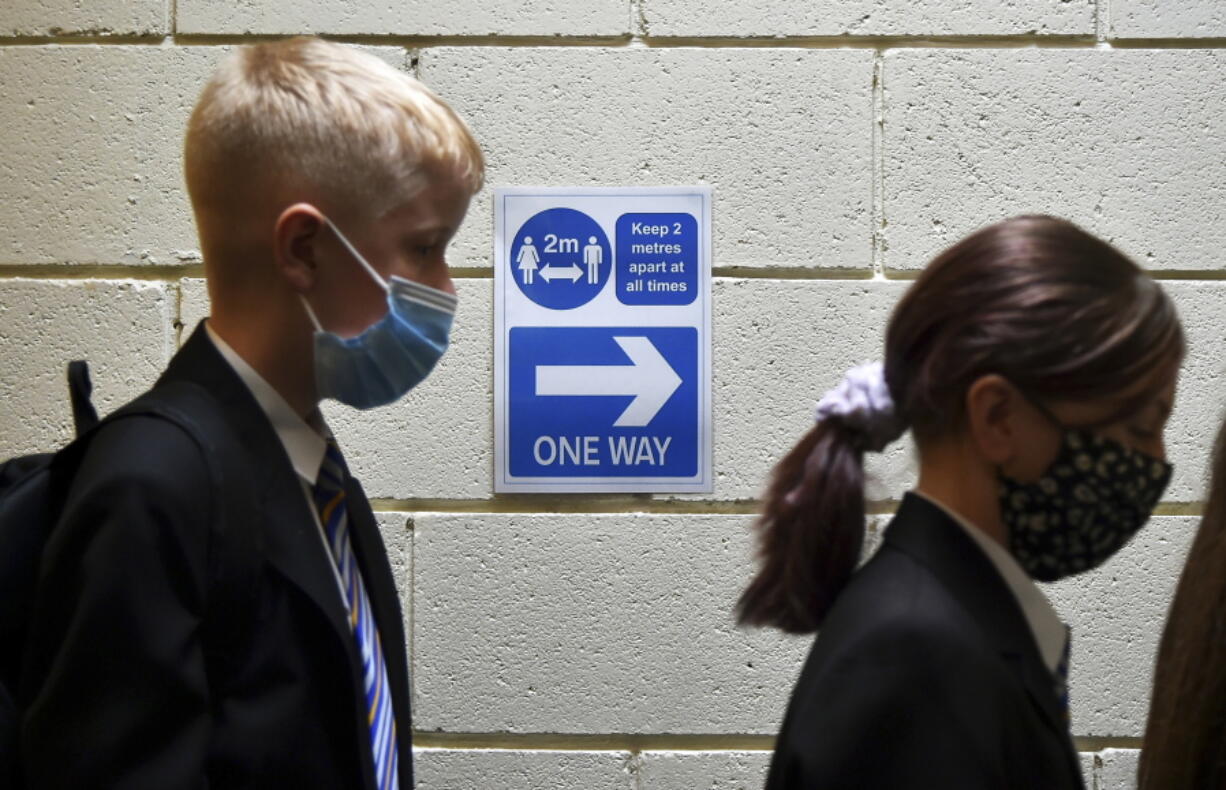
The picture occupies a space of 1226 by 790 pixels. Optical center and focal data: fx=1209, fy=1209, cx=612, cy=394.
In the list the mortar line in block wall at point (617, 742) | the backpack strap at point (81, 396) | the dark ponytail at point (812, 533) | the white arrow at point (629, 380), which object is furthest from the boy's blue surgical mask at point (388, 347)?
the mortar line in block wall at point (617, 742)

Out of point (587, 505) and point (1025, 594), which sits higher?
point (1025, 594)

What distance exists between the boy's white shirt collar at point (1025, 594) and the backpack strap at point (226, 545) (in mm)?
682

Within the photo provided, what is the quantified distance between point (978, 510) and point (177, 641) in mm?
792

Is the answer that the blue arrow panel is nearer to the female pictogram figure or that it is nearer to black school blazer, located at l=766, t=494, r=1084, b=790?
the female pictogram figure

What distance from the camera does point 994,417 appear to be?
1.19 metres

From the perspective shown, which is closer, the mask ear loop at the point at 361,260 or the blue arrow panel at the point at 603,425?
the mask ear loop at the point at 361,260

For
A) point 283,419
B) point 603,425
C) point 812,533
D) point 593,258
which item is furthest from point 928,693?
point 593,258

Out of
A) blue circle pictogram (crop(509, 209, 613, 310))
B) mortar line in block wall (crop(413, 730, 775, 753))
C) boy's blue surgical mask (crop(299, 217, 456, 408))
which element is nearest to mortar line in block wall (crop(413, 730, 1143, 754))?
mortar line in block wall (crop(413, 730, 775, 753))

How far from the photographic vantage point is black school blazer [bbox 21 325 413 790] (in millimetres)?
1099

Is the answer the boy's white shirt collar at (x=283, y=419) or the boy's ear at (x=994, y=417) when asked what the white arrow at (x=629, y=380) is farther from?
the boy's ear at (x=994, y=417)

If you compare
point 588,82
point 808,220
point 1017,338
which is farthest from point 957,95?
point 1017,338

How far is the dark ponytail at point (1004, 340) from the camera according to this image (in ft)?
3.80

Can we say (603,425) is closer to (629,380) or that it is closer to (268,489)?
(629,380)

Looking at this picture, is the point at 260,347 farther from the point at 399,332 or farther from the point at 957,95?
the point at 957,95
